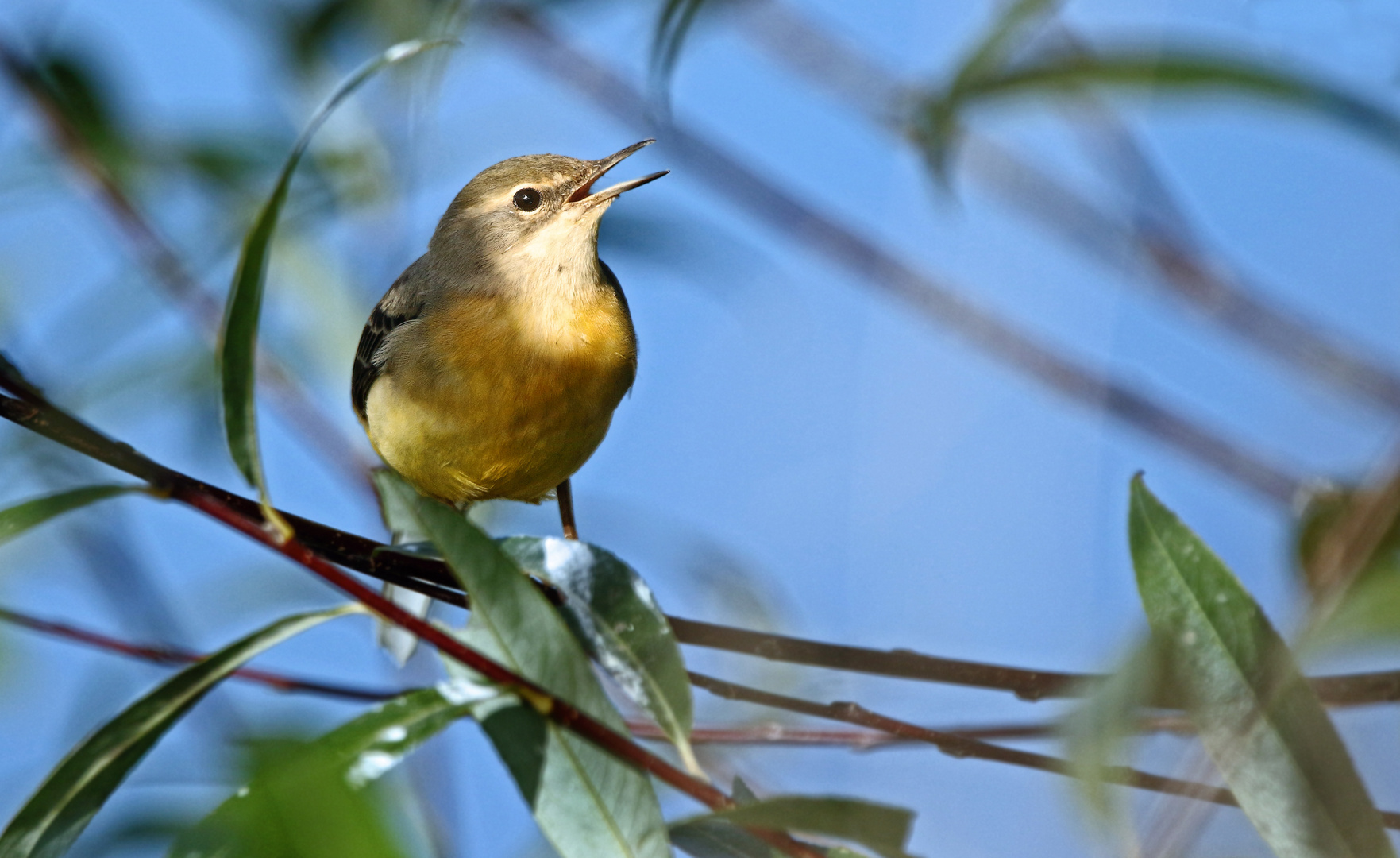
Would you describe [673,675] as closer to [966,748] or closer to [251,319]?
[966,748]

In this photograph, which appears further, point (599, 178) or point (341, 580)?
point (599, 178)

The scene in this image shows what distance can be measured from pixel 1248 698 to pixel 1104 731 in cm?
53

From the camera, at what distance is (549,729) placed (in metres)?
1.95

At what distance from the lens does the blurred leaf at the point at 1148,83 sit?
2016mm

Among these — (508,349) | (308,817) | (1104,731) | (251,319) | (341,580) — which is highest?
(508,349)

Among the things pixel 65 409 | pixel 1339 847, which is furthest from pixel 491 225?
pixel 1339 847

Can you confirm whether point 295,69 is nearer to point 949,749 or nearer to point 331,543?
point 331,543

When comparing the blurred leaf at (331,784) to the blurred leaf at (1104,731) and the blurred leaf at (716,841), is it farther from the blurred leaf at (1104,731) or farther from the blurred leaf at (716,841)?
the blurred leaf at (1104,731)

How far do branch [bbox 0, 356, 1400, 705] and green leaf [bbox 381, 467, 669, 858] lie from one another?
225 mm

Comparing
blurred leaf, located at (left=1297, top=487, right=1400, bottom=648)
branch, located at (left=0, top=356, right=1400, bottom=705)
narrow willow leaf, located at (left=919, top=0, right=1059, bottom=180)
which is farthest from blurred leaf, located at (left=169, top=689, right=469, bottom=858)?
narrow willow leaf, located at (left=919, top=0, right=1059, bottom=180)

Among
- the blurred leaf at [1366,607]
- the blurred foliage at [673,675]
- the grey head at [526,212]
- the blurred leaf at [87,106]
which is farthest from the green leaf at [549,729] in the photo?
the blurred leaf at [87,106]

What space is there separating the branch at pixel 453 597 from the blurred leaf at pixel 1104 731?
0.37 meters

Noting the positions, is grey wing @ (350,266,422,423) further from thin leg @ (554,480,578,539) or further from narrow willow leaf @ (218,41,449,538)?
narrow willow leaf @ (218,41,449,538)

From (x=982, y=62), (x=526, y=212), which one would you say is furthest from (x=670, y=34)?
(x=526, y=212)
